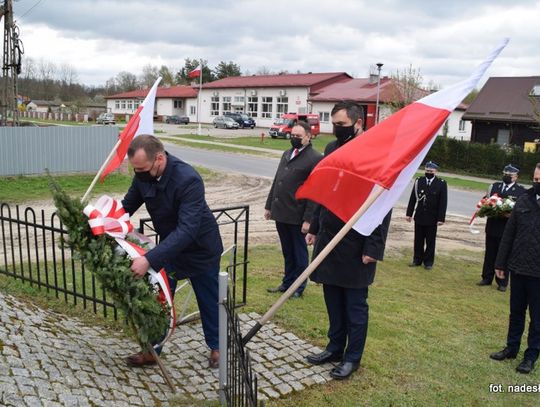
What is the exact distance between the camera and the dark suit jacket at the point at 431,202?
8.29m

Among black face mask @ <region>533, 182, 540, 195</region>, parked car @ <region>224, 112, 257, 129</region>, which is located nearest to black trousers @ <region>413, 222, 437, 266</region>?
black face mask @ <region>533, 182, 540, 195</region>

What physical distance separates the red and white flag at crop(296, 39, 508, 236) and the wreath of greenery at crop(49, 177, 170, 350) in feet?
5.07

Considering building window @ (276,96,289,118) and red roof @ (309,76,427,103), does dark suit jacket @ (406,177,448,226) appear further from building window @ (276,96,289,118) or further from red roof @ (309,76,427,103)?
building window @ (276,96,289,118)

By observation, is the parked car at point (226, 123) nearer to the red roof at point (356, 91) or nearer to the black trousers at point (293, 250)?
the red roof at point (356, 91)

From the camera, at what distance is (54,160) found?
15.9 m

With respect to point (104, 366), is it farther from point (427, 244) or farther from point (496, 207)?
point (427, 244)

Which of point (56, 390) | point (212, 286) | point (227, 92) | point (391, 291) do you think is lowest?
point (391, 291)

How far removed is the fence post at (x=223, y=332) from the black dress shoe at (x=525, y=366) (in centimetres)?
291

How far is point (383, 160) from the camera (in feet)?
11.5

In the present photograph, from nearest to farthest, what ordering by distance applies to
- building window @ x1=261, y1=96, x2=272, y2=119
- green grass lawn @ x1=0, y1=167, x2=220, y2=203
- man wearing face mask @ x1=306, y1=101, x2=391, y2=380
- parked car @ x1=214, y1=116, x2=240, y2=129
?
man wearing face mask @ x1=306, y1=101, x2=391, y2=380 < green grass lawn @ x1=0, y1=167, x2=220, y2=203 < parked car @ x1=214, y1=116, x2=240, y2=129 < building window @ x1=261, y1=96, x2=272, y2=119

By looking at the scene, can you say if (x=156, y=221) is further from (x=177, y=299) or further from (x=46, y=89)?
(x=46, y=89)

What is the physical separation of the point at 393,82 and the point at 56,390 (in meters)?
36.3

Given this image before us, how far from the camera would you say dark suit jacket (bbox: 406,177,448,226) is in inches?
326

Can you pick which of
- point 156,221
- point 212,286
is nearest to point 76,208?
point 156,221
